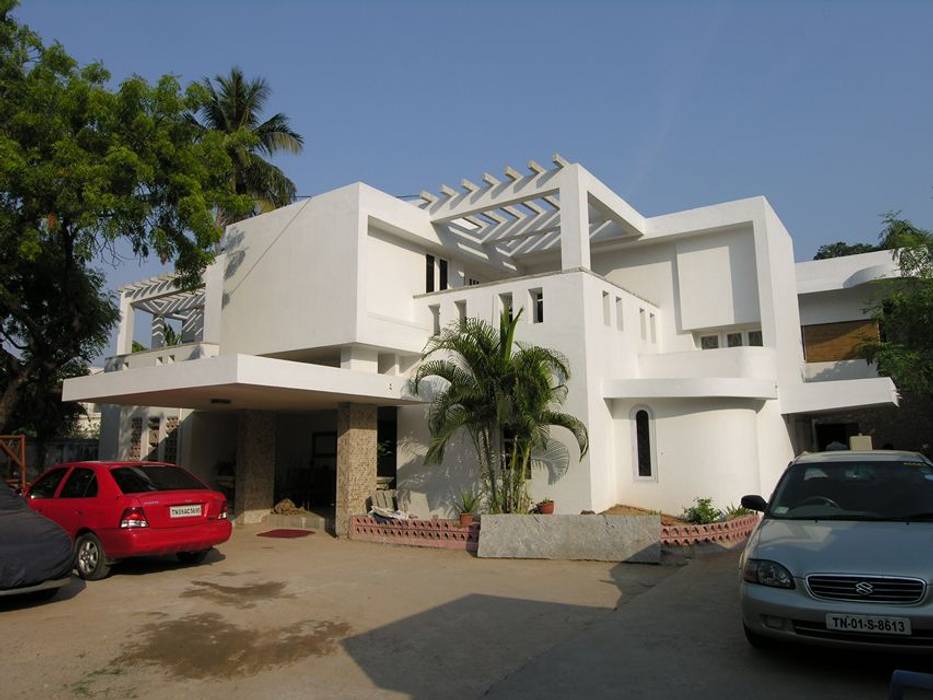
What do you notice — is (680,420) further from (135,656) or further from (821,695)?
(135,656)

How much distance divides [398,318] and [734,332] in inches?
353

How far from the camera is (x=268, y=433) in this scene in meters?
16.7

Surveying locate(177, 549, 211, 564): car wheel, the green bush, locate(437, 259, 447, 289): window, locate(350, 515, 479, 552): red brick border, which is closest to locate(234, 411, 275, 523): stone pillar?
locate(350, 515, 479, 552): red brick border

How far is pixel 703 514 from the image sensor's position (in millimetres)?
12664

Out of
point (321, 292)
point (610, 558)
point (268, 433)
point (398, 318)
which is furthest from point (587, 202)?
point (268, 433)

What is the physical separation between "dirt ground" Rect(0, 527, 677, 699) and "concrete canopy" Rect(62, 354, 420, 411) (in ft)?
9.99

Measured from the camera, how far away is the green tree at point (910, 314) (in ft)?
51.9

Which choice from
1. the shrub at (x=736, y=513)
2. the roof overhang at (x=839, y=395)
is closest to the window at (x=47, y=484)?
the shrub at (x=736, y=513)

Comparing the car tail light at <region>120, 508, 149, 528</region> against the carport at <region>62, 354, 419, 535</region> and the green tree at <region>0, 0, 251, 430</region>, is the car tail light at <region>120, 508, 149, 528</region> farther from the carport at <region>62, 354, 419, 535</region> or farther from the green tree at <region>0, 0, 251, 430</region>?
the green tree at <region>0, 0, 251, 430</region>

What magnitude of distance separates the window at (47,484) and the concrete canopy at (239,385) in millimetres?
2395

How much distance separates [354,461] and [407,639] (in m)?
8.20

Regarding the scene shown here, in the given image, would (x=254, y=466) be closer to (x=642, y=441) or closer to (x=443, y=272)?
(x=443, y=272)

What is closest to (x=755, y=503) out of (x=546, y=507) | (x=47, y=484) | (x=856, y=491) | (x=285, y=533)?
(x=856, y=491)

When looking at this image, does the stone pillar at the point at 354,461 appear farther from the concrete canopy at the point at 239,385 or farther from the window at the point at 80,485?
the window at the point at 80,485
